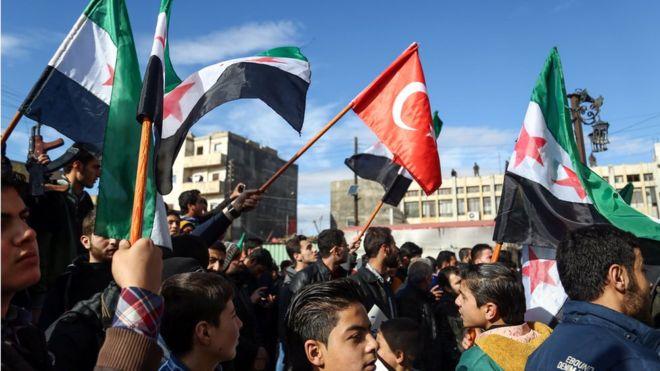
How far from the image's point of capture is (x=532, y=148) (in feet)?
16.1

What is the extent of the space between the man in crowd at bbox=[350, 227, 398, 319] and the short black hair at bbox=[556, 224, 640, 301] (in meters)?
2.39

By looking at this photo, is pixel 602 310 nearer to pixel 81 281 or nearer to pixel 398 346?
pixel 398 346

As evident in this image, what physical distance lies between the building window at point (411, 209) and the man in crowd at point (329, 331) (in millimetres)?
75356

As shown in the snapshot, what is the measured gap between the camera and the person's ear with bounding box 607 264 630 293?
7.35 ft

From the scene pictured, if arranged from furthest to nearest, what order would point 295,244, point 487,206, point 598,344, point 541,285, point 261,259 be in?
point 487,206
point 295,244
point 261,259
point 541,285
point 598,344

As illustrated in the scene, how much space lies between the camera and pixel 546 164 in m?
4.93

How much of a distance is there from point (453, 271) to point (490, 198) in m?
71.6

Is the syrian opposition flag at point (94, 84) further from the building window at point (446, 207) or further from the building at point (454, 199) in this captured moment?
the building window at point (446, 207)

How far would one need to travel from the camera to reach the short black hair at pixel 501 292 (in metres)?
3.04

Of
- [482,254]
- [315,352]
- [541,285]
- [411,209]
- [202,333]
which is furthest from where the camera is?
[411,209]

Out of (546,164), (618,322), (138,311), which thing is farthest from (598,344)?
(546,164)

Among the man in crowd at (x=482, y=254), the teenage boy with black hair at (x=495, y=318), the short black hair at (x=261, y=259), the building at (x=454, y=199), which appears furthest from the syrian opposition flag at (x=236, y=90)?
the building at (x=454, y=199)

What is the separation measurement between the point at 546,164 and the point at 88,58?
4073 mm

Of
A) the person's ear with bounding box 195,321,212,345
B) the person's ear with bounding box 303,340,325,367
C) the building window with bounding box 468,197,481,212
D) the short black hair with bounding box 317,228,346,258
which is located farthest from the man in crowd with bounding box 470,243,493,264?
the building window with bounding box 468,197,481,212
